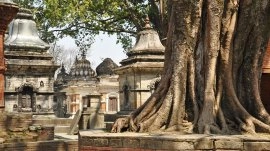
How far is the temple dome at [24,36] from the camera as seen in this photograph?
2017 cm

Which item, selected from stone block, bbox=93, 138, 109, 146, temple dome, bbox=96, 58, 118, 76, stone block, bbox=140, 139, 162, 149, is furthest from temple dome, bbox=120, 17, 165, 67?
Result: stone block, bbox=140, 139, 162, 149

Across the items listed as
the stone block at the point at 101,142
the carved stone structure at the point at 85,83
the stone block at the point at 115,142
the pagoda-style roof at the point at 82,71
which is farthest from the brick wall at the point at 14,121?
the pagoda-style roof at the point at 82,71

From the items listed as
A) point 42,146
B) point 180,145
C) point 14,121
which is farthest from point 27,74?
point 180,145

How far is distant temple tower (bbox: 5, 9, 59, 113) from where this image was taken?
19375 mm

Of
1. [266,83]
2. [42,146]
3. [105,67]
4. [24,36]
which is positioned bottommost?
[42,146]

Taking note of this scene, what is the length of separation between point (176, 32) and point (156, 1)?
20423 mm

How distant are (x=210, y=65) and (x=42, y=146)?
585 centimetres

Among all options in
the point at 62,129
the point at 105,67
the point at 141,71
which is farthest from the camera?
the point at 105,67

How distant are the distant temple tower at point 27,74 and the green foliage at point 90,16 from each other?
10.9 ft

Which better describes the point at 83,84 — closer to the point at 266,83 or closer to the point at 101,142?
the point at 266,83

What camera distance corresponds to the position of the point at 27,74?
19.7 m

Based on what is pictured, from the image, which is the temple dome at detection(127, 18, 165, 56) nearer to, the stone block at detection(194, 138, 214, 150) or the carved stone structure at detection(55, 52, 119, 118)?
the carved stone structure at detection(55, 52, 119, 118)

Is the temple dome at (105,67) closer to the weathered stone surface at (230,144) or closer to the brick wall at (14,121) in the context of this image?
the brick wall at (14,121)

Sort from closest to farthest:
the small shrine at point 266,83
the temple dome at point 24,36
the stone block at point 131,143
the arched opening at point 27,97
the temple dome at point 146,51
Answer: the stone block at point 131,143 → the small shrine at point 266,83 → the temple dome at point 146,51 → the arched opening at point 27,97 → the temple dome at point 24,36
